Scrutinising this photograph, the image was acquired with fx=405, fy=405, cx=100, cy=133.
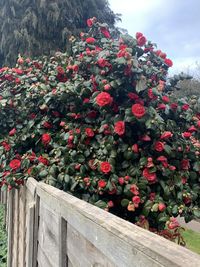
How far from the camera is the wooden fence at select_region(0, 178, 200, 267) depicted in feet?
3.21

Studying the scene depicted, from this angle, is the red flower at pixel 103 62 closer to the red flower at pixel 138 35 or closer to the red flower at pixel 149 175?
the red flower at pixel 138 35

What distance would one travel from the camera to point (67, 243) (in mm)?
1849

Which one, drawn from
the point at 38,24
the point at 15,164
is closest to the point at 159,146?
the point at 15,164

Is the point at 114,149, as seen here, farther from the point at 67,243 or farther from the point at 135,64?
the point at 67,243

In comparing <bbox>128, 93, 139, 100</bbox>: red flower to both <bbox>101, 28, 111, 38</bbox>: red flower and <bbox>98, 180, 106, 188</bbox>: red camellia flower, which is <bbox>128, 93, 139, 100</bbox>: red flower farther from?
<bbox>101, 28, 111, 38</bbox>: red flower

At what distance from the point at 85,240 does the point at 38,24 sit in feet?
38.7

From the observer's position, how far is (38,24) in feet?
41.2

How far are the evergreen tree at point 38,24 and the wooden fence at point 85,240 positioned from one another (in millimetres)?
9868

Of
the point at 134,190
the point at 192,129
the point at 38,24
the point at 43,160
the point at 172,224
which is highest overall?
the point at 38,24

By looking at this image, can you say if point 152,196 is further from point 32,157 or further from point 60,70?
point 60,70

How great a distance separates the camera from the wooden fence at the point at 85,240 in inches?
38.5

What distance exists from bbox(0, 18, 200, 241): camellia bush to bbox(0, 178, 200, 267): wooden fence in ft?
1.58

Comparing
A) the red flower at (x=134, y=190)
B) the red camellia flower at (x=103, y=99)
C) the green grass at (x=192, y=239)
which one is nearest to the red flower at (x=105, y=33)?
the red camellia flower at (x=103, y=99)

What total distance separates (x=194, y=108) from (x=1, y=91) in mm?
2237
